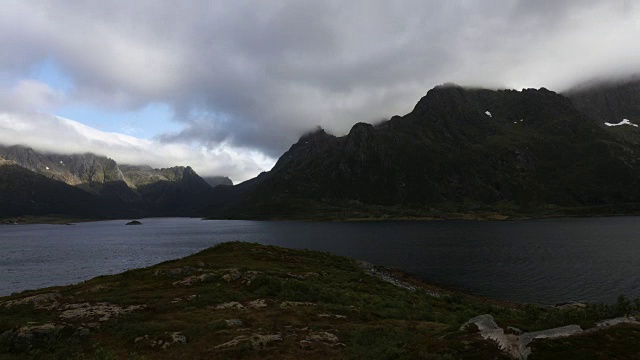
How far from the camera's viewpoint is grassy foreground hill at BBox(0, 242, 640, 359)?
17281mm

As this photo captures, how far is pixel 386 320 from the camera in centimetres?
3212

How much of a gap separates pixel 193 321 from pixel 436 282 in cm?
6275

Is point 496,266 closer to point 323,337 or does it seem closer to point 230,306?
point 230,306

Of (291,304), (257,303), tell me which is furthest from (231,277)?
(291,304)

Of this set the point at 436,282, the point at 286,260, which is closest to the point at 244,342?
the point at 286,260

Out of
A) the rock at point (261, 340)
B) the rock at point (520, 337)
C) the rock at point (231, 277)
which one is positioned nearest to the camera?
the rock at point (520, 337)

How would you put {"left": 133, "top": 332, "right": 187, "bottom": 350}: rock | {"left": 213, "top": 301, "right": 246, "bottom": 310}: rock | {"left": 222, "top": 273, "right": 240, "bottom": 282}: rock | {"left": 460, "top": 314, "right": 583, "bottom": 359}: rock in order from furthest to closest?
{"left": 222, "top": 273, "right": 240, "bottom": 282}: rock, {"left": 213, "top": 301, "right": 246, "bottom": 310}: rock, {"left": 133, "top": 332, "right": 187, "bottom": 350}: rock, {"left": 460, "top": 314, "right": 583, "bottom": 359}: rock

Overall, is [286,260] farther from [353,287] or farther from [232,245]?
[353,287]

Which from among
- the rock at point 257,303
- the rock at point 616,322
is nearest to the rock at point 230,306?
the rock at point 257,303

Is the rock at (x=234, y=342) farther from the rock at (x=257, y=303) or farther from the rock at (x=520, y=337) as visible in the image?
the rock at (x=520, y=337)

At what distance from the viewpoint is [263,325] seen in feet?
96.8

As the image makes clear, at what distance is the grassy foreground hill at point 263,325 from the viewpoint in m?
17.3

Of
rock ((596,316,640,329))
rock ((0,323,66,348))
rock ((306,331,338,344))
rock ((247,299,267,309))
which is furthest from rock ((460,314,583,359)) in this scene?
rock ((0,323,66,348))

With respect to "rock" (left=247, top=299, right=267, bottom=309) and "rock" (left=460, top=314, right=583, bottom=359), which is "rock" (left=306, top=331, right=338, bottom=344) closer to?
"rock" (left=460, top=314, right=583, bottom=359)
